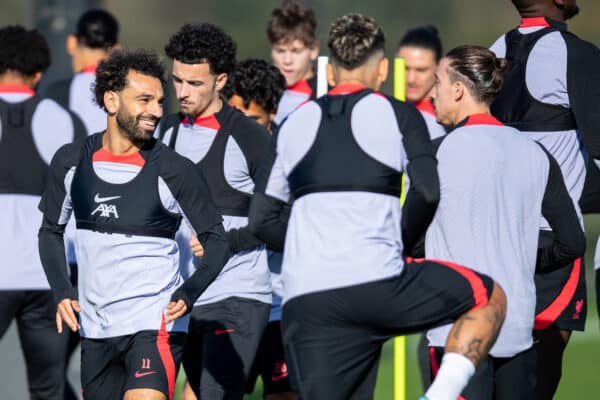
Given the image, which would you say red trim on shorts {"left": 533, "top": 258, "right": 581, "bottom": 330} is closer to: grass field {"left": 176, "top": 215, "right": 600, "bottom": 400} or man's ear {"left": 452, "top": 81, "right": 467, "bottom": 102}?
man's ear {"left": 452, "top": 81, "right": 467, "bottom": 102}

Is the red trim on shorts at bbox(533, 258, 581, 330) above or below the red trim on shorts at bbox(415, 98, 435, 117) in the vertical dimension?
below

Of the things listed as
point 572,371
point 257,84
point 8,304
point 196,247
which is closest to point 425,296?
point 196,247

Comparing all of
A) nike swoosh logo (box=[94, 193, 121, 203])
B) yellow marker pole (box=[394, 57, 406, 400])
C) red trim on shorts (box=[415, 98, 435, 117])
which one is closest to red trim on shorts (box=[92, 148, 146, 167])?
nike swoosh logo (box=[94, 193, 121, 203])

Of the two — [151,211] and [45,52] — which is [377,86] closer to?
[151,211]

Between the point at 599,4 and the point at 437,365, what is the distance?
37.9 ft

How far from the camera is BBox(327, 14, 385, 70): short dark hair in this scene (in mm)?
4996

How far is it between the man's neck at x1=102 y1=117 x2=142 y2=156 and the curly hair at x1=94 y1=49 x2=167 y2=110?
0.16 m

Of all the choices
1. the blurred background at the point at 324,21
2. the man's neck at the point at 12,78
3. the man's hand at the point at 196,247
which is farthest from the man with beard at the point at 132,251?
the blurred background at the point at 324,21

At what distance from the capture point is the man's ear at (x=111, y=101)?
5910 mm

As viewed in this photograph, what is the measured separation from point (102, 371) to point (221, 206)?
124cm

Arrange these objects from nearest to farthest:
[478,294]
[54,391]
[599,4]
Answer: [478,294], [54,391], [599,4]

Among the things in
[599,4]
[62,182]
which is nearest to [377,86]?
[62,182]

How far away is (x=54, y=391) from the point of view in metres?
8.02

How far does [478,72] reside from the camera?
5516 mm
